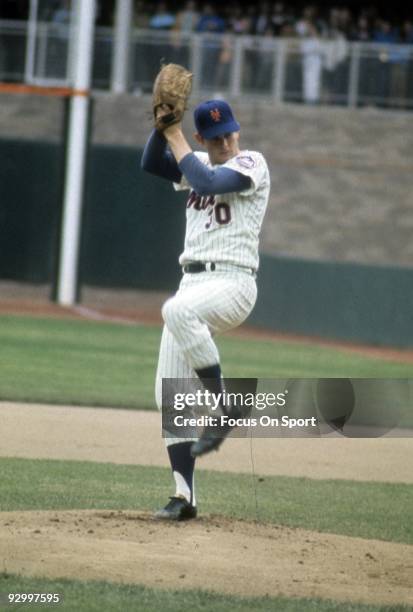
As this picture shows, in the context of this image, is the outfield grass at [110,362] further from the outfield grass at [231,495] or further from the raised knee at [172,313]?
the raised knee at [172,313]

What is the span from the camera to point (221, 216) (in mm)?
5898

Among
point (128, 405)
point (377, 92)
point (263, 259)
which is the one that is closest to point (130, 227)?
point (263, 259)

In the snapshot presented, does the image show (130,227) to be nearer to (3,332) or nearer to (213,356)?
(3,332)

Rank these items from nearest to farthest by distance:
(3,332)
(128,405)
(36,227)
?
(128,405)
(3,332)
(36,227)

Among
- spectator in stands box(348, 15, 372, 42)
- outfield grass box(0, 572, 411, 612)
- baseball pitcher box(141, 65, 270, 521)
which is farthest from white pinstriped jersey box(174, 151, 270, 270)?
spectator in stands box(348, 15, 372, 42)

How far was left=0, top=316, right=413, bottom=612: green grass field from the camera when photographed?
16.6ft

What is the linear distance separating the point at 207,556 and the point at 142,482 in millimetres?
2584

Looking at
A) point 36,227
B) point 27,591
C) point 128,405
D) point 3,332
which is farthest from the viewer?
point 36,227

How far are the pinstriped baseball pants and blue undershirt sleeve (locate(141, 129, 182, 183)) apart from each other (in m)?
0.54

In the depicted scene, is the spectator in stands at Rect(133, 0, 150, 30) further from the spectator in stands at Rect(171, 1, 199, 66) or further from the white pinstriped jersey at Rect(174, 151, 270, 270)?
the white pinstriped jersey at Rect(174, 151, 270, 270)

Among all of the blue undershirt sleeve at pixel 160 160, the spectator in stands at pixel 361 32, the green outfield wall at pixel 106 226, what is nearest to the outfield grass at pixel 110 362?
the green outfield wall at pixel 106 226

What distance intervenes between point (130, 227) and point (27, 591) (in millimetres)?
18728

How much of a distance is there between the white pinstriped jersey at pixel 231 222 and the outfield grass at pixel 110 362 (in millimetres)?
5880

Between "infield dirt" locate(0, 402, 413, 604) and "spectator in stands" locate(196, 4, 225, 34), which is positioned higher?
"spectator in stands" locate(196, 4, 225, 34)
